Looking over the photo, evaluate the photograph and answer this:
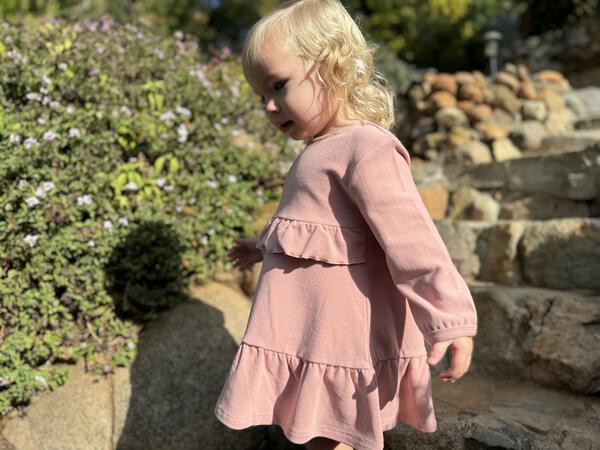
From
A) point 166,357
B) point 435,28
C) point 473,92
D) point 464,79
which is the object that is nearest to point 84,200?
point 166,357

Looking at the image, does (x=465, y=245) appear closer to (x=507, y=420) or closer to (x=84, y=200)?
(x=507, y=420)

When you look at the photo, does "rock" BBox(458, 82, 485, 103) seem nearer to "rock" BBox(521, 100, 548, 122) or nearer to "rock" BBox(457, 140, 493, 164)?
"rock" BBox(521, 100, 548, 122)

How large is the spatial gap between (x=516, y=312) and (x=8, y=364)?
6.65 feet

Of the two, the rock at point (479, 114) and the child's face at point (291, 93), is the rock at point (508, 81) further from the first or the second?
the child's face at point (291, 93)

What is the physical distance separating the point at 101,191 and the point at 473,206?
220 centimetres

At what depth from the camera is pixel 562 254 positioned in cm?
250

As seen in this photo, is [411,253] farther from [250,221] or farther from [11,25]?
[11,25]

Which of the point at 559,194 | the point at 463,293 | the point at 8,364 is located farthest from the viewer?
the point at 559,194

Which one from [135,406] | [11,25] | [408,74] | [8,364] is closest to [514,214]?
[135,406]

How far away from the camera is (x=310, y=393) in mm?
1397

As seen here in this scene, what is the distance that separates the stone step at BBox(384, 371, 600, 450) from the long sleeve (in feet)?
2.27

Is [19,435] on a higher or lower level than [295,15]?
lower

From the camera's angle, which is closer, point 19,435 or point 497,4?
point 19,435

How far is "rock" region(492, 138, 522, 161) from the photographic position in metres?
4.54
